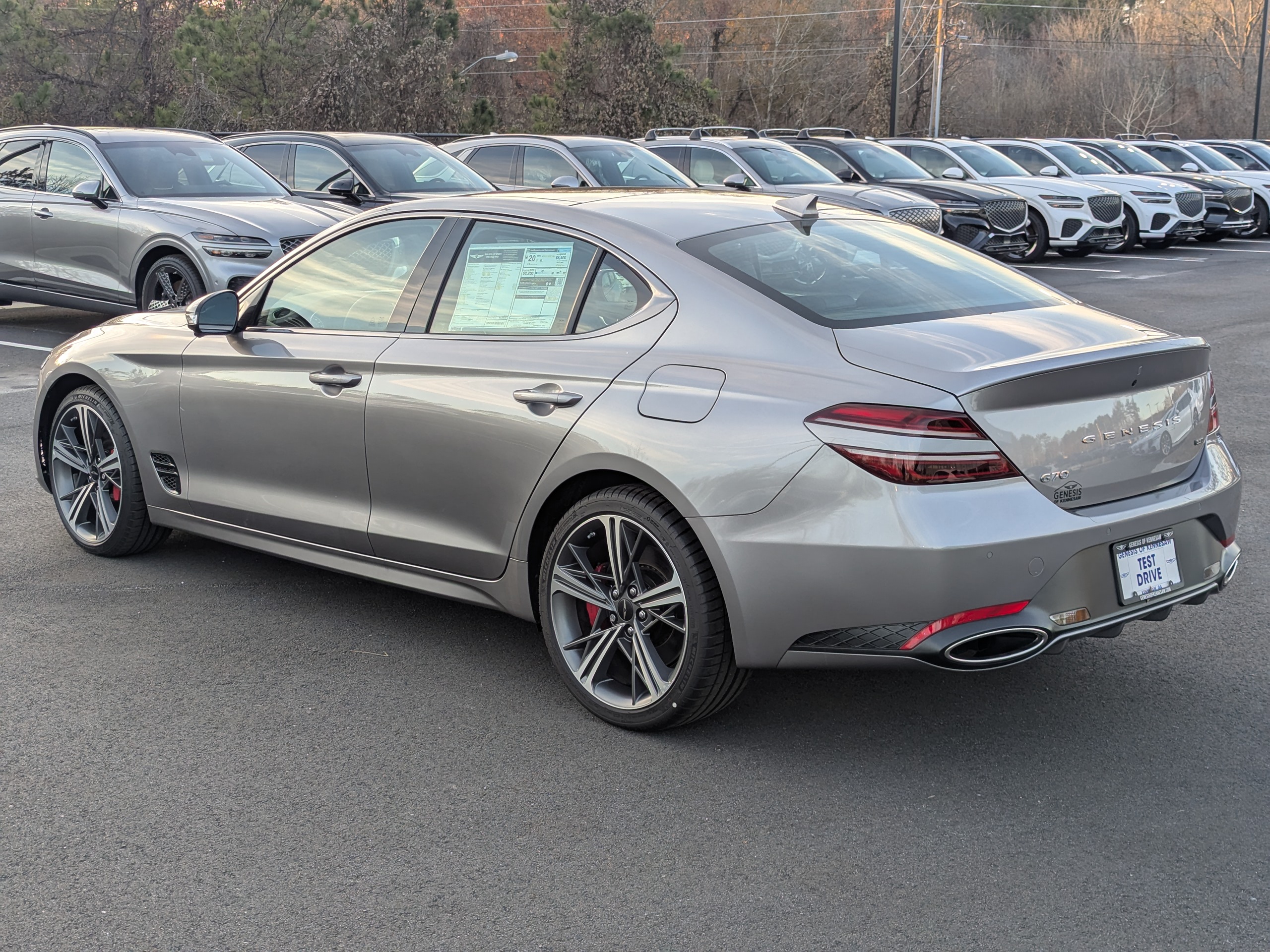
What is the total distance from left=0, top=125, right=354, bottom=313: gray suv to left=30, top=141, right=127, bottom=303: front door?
0.04 feet

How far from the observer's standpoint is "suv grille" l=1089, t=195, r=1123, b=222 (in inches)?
835

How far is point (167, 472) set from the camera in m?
5.63

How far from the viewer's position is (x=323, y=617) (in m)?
5.30

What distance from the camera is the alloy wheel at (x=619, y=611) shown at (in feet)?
13.4

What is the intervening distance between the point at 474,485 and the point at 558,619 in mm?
515

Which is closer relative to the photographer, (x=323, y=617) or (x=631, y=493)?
(x=631, y=493)

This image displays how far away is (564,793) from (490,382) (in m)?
1.34

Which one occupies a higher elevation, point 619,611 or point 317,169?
point 317,169

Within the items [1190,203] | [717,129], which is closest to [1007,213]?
[717,129]

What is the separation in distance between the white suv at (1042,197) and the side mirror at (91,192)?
1240 centimetres

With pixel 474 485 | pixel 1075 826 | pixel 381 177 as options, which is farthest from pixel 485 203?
pixel 381 177

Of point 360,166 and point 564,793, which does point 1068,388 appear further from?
point 360,166

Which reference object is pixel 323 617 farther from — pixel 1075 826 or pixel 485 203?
pixel 1075 826

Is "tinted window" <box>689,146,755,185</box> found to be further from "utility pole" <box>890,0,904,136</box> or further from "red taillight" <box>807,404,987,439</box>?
"utility pole" <box>890,0,904,136</box>
